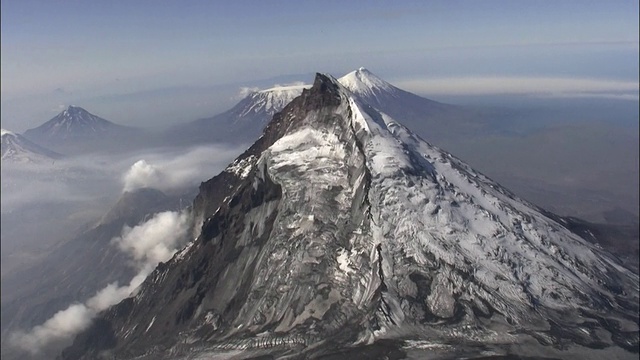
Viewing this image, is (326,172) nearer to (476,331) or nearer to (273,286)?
(273,286)

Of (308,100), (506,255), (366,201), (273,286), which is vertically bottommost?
(273,286)

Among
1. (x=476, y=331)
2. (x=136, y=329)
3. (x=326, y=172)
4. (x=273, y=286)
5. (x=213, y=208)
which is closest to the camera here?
(x=476, y=331)

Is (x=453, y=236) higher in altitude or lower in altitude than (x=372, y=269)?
higher

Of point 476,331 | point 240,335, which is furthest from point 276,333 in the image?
point 476,331

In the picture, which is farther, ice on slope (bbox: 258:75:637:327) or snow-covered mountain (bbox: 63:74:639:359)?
ice on slope (bbox: 258:75:637:327)

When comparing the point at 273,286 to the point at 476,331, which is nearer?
the point at 476,331

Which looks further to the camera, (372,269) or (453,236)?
(453,236)

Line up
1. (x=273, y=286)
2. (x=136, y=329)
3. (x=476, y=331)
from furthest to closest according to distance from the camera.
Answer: (x=136, y=329) < (x=273, y=286) < (x=476, y=331)

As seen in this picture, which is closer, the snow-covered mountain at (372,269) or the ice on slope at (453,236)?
the snow-covered mountain at (372,269)
